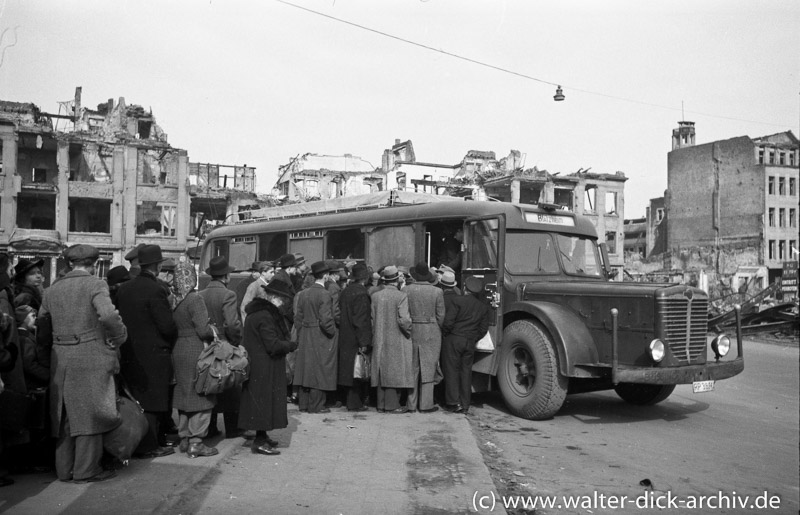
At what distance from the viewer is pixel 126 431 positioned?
5719mm

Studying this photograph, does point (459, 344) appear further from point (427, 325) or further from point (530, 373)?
point (530, 373)

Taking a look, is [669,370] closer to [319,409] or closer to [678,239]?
[319,409]

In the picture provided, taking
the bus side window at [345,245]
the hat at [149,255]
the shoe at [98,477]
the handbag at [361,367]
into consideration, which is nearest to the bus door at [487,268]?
the handbag at [361,367]

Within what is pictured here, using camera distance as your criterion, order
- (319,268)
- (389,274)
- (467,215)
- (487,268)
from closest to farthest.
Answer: (319,268) → (389,274) → (487,268) → (467,215)

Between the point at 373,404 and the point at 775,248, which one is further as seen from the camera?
the point at 775,248

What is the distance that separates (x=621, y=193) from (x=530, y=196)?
26.4ft

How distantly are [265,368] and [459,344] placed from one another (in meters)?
3.30

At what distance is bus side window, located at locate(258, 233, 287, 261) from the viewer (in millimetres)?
14000

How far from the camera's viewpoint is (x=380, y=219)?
11.4 meters

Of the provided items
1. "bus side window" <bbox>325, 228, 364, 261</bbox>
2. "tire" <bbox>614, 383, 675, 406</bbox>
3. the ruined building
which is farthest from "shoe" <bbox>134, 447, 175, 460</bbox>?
the ruined building

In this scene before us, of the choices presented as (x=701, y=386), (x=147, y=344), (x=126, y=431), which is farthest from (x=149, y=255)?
(x=701, y=386)

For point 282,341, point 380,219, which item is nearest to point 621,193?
point 380,219

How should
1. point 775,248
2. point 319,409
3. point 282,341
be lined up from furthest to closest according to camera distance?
point 775,248 < point 319,409 < point 282,341

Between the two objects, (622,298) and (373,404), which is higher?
(622,298)
